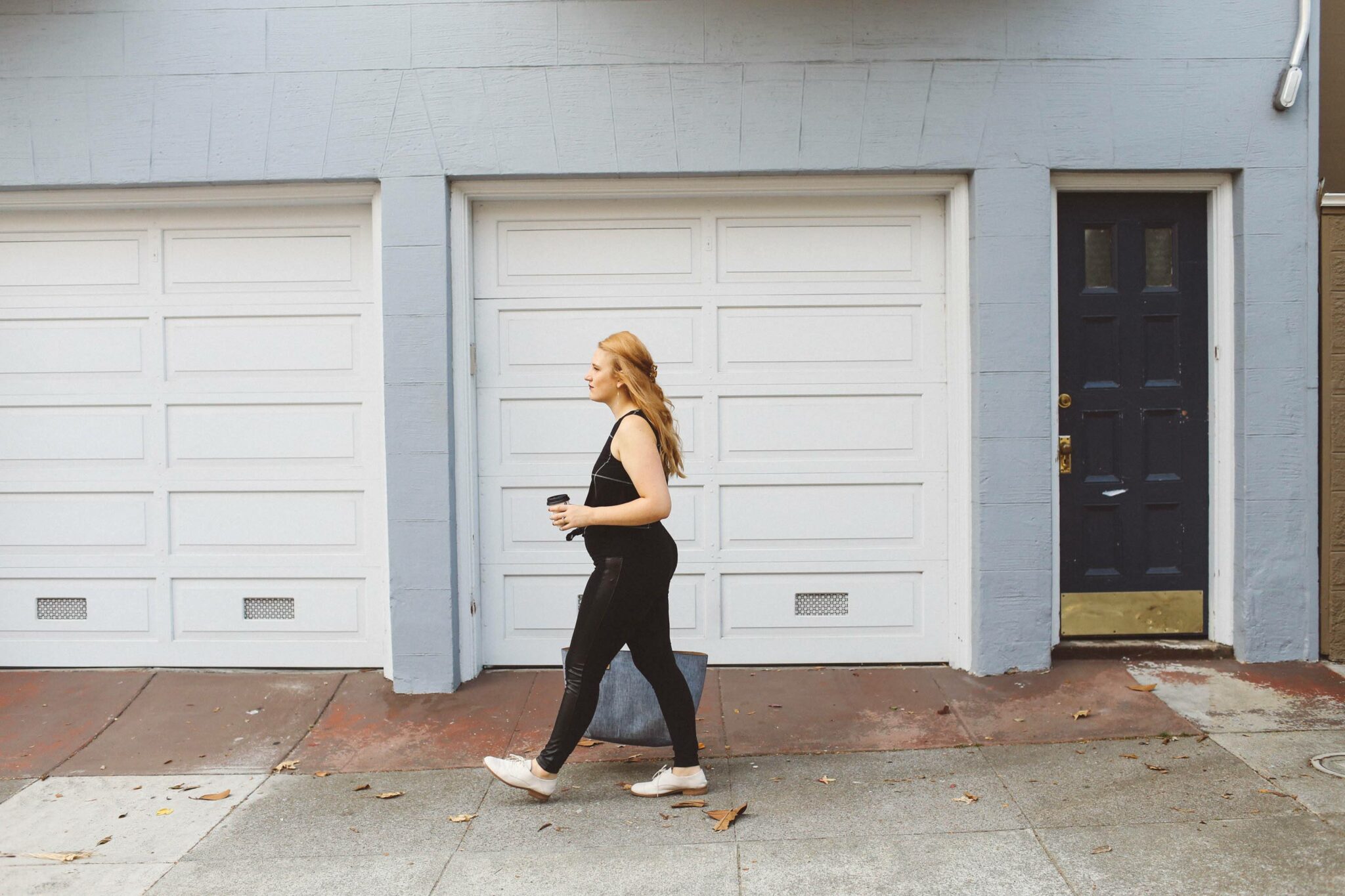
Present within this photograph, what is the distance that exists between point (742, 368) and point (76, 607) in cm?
363

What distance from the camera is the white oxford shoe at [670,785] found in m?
4.04

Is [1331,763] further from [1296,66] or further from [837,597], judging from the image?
[1296,66]

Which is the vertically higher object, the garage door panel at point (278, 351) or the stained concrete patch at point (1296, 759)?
the garage door panel at point (278, 351)

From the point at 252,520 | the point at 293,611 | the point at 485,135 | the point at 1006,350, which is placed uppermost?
the point at 485,135

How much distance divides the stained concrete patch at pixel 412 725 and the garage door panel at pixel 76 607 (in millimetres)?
1162

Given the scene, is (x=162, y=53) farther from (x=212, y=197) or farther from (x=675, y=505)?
(x=675, y=505)

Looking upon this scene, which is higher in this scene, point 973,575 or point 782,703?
point 973,575

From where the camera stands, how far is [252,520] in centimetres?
552

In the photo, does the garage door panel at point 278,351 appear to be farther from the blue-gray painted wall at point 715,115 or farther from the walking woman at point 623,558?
the walking woman at point 623,558

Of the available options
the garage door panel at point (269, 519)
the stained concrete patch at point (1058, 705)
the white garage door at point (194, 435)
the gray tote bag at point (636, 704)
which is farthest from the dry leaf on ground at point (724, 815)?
the garage door panel at point (269, 519)

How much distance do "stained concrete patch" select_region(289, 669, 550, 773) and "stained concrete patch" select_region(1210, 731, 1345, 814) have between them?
3005 millimetres

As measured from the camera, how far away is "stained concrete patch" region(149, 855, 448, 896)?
343cm

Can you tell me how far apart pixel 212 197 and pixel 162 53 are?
70 cm

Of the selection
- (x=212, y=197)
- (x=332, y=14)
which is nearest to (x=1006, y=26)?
(x=332, y=14)
